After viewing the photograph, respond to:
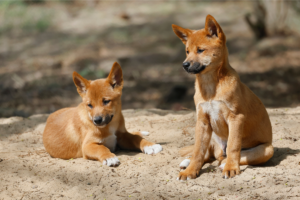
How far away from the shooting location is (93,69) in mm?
13797

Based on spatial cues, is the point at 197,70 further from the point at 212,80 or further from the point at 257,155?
the point at 257,155

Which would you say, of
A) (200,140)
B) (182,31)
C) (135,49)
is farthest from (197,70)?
(135,49)

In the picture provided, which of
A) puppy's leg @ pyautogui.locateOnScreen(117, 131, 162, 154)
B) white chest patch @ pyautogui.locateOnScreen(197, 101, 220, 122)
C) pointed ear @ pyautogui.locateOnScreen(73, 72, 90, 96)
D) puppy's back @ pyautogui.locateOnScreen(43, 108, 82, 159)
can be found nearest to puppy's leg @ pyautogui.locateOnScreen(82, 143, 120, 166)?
puppy's back @ pyautogui.locateOnScreen(43, 108, 82, 159)

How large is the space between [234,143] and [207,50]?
4.25 ft

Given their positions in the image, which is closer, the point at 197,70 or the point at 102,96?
the point at 197,70

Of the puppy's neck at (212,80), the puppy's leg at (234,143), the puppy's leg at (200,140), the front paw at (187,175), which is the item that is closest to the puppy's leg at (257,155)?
the puppy's leg at (234,143)

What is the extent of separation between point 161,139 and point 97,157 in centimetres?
153

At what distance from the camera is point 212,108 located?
14.4 feet

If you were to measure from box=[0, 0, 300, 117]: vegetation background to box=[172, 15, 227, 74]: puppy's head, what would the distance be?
589cm

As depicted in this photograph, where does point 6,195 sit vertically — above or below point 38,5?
below

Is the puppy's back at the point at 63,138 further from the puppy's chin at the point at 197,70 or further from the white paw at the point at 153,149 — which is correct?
the puppy's chin at the point at 197,70

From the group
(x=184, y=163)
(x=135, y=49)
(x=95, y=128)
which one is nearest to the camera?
(x=184, y=163)

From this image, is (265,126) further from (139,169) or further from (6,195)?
(6,195)

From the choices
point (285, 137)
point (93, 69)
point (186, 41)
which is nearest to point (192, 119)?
point (285, 137)
